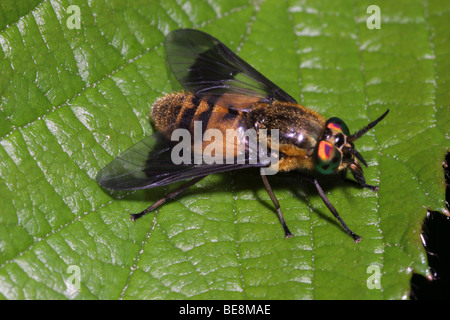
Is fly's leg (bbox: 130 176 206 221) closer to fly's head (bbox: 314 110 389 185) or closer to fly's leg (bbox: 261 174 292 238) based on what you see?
fly's leg (bbox: 261 174 292 238)

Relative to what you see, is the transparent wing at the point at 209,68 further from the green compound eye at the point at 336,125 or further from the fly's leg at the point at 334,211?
the fly's leg at the point at 334,211

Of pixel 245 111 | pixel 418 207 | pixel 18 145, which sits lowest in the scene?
pixel 418 207

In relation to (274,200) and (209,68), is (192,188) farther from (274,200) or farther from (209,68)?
(209,68)

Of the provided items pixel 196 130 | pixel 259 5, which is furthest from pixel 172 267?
pixel 259 5

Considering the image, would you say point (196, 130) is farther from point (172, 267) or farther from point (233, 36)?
point (233, 36)

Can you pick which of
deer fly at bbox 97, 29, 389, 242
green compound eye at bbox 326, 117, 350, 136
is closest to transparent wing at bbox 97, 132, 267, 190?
deer fly at bbox 97, 29, 389, 242

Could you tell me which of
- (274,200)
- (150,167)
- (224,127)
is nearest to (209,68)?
(224,127)
